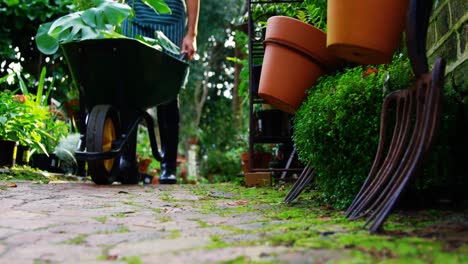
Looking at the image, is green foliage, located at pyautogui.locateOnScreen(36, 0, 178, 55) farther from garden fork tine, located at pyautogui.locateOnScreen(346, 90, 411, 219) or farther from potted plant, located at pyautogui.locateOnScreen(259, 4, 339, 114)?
garden fork tine, located at pyautogui.locateOnScreen(346, 90, 411, 219)

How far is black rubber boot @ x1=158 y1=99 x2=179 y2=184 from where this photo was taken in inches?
141

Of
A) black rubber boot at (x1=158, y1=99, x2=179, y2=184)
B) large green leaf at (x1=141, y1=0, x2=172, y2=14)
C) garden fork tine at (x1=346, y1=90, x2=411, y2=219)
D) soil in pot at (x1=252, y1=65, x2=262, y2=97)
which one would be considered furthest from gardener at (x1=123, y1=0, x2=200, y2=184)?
garden fork tine at (x1=346, y1=90, x2=411, y2=219)

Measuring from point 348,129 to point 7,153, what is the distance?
2669 millimetres

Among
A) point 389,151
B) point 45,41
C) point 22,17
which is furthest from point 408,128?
point 22,17

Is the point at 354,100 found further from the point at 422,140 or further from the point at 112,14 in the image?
the point at 112,14

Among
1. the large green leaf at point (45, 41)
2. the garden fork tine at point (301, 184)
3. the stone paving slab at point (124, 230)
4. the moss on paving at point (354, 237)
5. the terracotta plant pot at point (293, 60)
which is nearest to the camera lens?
the moss on paving at point (354, 237)

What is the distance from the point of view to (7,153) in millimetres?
3459

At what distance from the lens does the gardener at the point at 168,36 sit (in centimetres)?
355

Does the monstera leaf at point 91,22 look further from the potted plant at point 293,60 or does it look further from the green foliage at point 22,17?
the green foliage at point 22,17

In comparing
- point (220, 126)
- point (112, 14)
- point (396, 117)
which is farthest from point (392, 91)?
point (220, 126)

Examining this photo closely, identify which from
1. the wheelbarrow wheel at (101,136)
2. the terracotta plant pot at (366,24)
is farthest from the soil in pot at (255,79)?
the terracotta plant pot at (366,24)

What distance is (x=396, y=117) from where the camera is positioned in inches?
57.6

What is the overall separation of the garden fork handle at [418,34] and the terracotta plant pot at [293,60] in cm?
93

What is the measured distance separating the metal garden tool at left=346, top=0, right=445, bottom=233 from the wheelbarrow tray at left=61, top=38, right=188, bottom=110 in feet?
5.94
